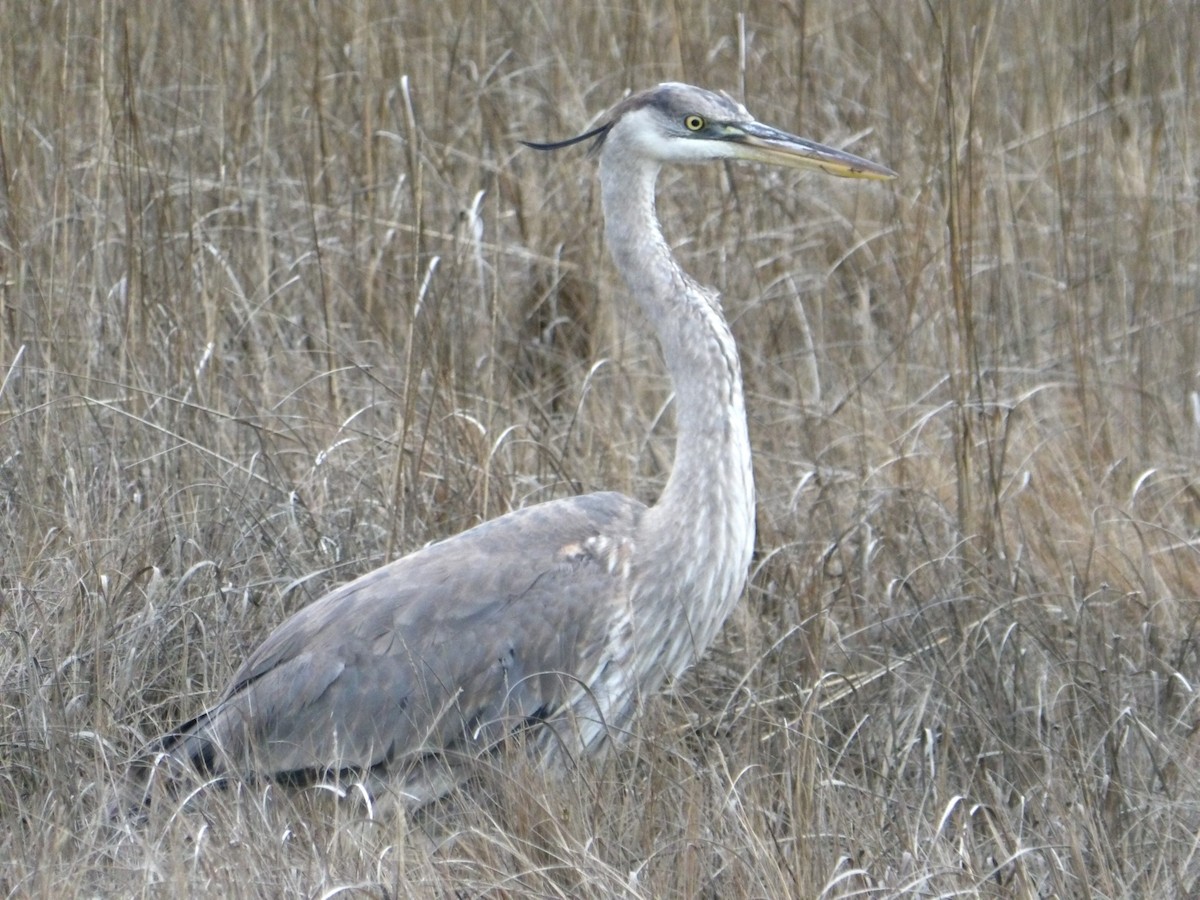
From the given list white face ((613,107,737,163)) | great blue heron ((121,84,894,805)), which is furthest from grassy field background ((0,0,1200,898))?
white face ((613,107,737,163))

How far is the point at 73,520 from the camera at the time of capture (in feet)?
12.1

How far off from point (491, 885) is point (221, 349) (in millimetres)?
2380

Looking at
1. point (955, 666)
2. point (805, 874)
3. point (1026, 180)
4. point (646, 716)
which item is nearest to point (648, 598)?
point (646, 716)

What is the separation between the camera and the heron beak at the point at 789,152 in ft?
11.3

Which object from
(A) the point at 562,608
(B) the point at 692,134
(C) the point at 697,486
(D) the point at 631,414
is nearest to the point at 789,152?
(B) the point at 692,134

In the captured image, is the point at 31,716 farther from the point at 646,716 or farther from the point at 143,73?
the point at 143,73

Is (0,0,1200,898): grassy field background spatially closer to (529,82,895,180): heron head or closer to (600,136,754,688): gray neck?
(600,136,754,688): gray neck

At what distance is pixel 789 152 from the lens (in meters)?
3.48

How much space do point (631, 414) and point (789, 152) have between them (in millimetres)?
1280

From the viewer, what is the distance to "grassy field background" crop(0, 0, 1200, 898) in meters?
2.76

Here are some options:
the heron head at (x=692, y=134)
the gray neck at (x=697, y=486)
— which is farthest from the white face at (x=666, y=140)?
the gray neck at (x=697, y=486)

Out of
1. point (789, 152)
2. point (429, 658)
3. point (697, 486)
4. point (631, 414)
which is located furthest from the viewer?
point (631, 414)

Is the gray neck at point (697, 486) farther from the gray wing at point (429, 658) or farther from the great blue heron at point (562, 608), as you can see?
the gray wing at point (429, 658)

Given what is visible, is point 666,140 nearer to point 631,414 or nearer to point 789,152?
point 789,152
